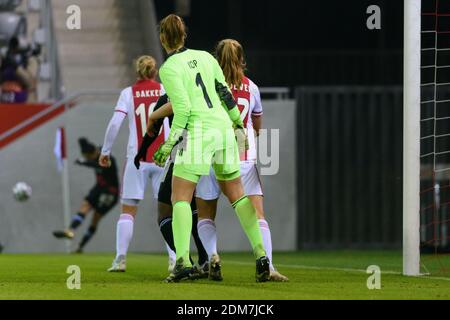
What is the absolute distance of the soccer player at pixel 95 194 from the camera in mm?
18297

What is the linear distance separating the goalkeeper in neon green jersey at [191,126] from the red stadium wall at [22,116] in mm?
10164

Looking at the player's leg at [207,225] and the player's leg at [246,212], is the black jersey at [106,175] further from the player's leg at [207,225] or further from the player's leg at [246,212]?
the player's leg at [246,212]

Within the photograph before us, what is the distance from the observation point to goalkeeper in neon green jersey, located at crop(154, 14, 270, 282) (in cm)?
866

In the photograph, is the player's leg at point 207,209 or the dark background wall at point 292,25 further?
the dark background wall at point 292,25

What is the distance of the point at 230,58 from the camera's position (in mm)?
9422

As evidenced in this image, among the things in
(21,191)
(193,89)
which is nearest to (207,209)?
(193,89)

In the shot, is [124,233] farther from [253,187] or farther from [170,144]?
[170,144]

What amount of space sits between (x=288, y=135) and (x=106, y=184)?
2818 millimetres

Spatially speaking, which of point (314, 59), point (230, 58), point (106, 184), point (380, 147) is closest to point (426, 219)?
point (380, 147)

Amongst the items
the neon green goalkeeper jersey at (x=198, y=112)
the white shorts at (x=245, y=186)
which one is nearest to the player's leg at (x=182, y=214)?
the neon green goalkeeper jersey at (x=198, y=112)

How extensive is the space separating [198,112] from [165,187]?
1.34 metres

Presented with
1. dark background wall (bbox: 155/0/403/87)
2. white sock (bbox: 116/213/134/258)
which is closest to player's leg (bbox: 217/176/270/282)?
white sock (bbox: 116/213/134/258)

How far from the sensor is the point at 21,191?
59.9 ft

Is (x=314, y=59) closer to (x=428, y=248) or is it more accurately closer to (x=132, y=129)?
(x=428, y=248)
